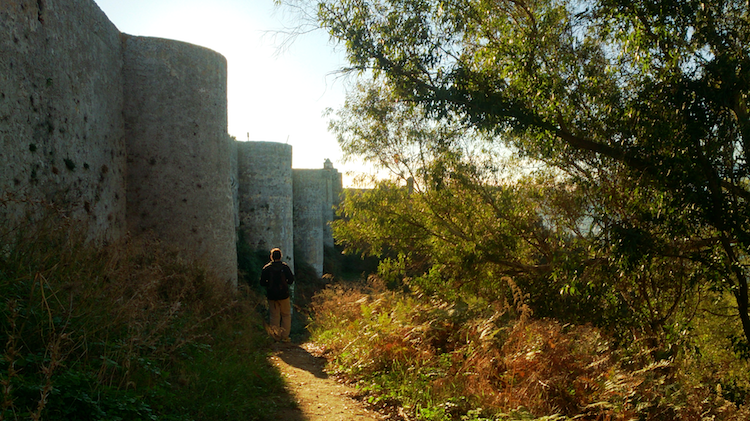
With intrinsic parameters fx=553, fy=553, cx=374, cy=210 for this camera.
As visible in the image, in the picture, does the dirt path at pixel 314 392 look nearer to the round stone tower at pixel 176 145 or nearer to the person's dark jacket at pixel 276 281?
the person's dark jacket at pixel 276 281

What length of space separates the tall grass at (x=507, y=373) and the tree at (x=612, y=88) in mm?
1801

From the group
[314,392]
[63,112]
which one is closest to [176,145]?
[63,112]

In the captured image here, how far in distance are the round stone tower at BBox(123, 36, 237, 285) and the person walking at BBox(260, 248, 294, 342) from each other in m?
1.42

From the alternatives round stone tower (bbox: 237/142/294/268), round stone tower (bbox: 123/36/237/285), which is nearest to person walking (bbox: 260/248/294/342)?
round stone tower (bbox: 123/36/237/285)

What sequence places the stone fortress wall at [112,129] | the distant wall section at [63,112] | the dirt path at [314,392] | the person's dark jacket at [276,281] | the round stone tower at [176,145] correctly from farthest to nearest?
the round stone tower at [176,145], the person's dark jacket at [276,281], the stone fortress wall at [112,129], the distant wall section at [63,112], the dirt path at [314,392]

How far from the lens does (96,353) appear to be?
4.09 m

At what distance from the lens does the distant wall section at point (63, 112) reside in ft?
21.1

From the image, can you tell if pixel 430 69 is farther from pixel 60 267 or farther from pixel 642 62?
pixel 60 267

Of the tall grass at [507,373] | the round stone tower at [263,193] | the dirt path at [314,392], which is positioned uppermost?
the round stone tower at [263,193]

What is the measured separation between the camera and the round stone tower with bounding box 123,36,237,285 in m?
10.2

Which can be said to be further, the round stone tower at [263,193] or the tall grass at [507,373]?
the round stone tower at [263,193]

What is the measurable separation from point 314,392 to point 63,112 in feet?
16.9

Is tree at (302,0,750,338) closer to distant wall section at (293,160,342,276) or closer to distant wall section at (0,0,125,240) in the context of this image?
distant wall section at (0,0,125,240)

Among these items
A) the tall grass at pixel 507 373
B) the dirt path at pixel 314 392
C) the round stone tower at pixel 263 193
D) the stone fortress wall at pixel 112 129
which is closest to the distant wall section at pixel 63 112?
the stone fortress wall at pixel 112 129
